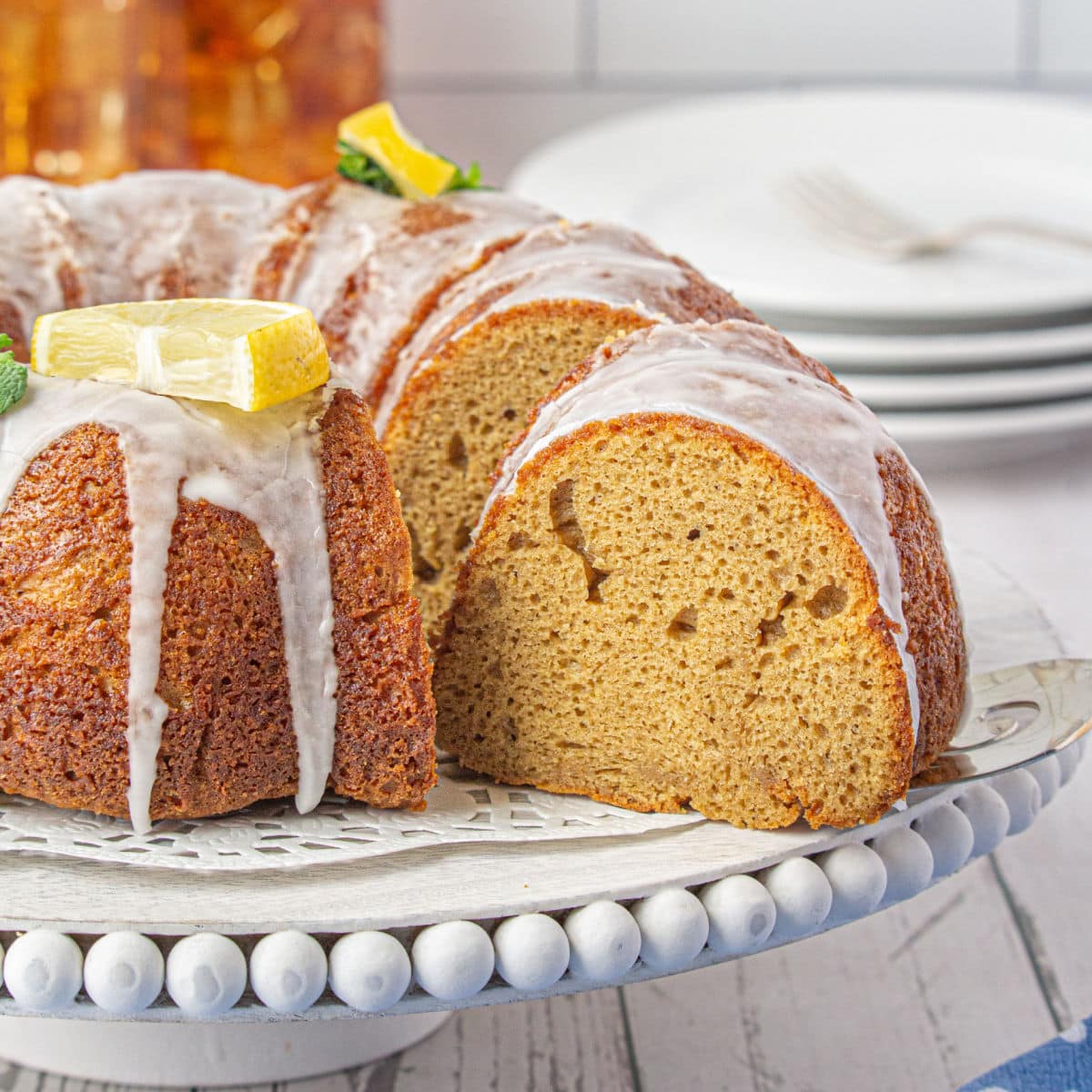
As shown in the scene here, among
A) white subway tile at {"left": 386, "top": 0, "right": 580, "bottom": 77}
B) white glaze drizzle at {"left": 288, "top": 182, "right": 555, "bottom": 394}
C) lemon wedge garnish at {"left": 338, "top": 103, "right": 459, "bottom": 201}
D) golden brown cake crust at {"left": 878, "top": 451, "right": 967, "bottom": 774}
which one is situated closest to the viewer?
golden brown cake crust at {"left": 878, "top": 451, "right": 967, "bottom": 774}

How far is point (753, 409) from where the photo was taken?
167 centimetres

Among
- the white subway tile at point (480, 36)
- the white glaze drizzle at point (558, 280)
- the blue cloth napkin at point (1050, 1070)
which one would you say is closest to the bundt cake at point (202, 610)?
the white glaze drizzle at point (558, 280)

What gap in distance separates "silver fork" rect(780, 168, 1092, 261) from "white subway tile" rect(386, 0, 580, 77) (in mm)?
1294

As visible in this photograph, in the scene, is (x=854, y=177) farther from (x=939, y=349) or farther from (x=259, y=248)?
(x=259, y=248)

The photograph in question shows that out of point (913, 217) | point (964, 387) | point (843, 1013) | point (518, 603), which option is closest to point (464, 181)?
point (518, 603)

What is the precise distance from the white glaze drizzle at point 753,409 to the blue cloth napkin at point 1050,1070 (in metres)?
0.35

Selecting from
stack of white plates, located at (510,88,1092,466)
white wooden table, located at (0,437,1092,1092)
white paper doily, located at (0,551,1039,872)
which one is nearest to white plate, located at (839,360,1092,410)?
stack of white plates, located at (510,88,1092,466)

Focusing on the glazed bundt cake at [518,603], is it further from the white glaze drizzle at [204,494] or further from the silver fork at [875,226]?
the silver fork at [875,226]

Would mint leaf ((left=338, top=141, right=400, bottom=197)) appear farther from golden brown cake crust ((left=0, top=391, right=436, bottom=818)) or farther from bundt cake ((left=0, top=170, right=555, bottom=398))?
golden brown cake crust ((left=0, top=391, right=436, bottom=818))

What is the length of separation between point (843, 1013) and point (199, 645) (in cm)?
90

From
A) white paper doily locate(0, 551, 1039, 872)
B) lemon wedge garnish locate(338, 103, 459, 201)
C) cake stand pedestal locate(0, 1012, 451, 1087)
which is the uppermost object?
lemon wedge garnish locate(338, 103, 459, 201)

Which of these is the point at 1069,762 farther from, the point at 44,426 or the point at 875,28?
the point at 875,28

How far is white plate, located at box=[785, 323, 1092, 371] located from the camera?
9.93 ft

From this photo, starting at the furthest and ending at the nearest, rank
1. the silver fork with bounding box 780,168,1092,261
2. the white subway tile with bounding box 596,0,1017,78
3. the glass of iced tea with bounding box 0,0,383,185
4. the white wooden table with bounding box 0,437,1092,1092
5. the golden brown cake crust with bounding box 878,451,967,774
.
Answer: the white subway tile with bounding box 596,0,1017,78 → the glass of iced tea with bounding box 0,0,383,185 → the silver fork with bounding box 780,168,1092,261 → the white wooden table with bounding box 0,437,1092,1092 → the golden brown cake crust with bounding box 878,451,967,774
